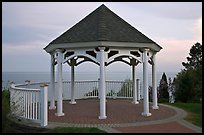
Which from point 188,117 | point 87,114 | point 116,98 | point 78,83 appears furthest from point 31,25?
point 188,117

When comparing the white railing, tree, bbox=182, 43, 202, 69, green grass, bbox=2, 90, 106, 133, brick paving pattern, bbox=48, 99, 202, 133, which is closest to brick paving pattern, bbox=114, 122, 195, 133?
brick paving pattern, bbox=48, 99, 202, 133

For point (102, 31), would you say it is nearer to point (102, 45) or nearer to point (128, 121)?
point (102, 45)

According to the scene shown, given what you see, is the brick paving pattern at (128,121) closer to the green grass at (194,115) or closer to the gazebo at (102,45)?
the green grass at (194,115)

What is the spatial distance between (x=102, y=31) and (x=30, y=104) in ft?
14.1

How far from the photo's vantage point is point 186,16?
18.0 meters

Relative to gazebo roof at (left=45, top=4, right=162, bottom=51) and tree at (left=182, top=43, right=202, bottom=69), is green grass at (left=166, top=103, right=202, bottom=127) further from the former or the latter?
tree at (left=182, top=43, right=202, bottom=69)

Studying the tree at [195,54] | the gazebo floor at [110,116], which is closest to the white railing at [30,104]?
the gazebo floor at [110,116]

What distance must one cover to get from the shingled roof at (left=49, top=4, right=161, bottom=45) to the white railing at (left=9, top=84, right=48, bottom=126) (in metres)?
2.72

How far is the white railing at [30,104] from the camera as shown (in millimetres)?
10375

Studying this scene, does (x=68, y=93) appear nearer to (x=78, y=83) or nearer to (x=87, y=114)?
(x=78, y=83)

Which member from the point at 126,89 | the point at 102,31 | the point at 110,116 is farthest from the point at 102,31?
the point at 126,89

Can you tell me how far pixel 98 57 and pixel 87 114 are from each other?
2763 millimetres

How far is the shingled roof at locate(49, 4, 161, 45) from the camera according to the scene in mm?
11930

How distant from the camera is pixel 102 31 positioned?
476 inches
